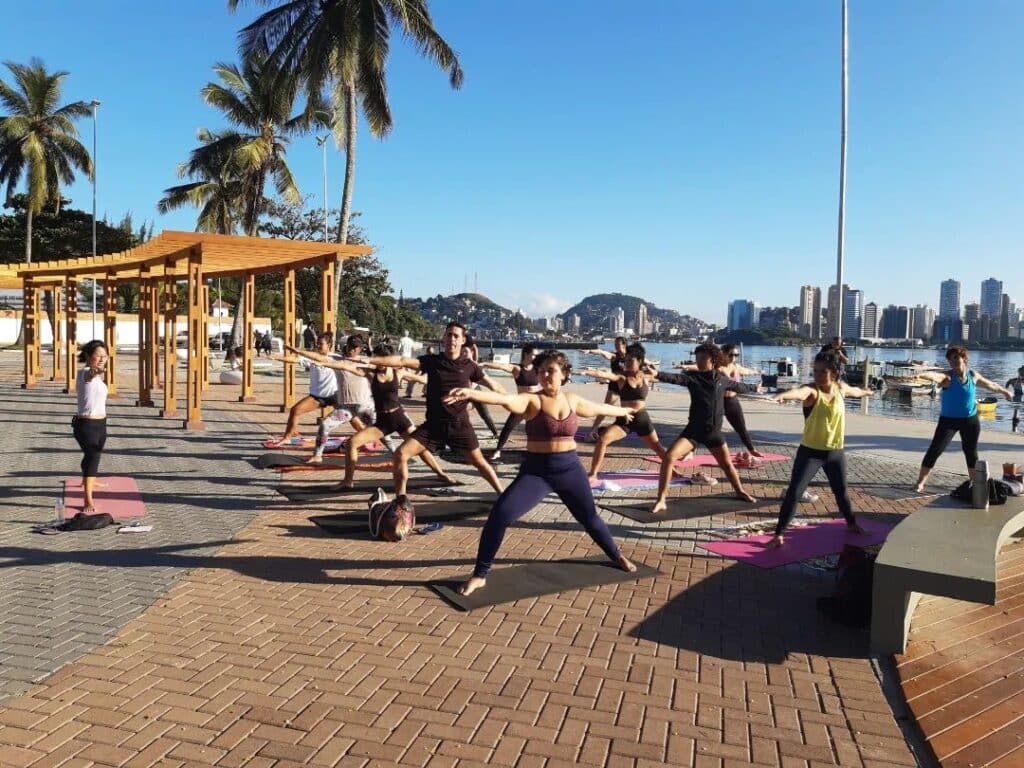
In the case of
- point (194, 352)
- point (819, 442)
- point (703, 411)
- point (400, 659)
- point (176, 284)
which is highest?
point (176, 284)

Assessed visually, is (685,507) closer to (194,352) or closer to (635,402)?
(635,402)

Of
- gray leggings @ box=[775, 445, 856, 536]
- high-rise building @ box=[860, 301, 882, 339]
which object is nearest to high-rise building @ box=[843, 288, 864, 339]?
high-rise building @ box=[860, 301, 882, 339]

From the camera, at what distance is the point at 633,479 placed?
31.6ft

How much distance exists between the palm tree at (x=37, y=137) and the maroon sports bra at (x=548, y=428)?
42.2 meters

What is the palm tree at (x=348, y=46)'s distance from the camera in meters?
20.2

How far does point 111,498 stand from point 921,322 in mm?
204230

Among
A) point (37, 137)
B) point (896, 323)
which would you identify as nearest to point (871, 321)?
point (896, 323)

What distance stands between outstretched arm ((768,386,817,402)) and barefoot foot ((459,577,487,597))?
8.98 feet

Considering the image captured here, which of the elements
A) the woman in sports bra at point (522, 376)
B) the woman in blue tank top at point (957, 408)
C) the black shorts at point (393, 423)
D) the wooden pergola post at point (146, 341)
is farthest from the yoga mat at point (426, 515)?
the wooden pergola post at point (146, 341)

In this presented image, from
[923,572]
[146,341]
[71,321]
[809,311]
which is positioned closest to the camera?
[923,572]

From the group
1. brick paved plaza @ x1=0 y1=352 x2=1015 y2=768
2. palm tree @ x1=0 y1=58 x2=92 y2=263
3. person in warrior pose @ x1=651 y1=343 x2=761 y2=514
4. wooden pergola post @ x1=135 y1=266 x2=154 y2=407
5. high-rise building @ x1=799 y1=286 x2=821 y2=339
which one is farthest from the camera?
high-rise building @ x1=799 y1=286 x2=821 y2=339

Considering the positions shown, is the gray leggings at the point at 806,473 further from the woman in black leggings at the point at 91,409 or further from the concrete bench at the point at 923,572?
the woman in black leggings at the point at 91,409

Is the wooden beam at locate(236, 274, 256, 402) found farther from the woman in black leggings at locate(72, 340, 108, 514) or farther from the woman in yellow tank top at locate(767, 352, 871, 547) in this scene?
the woman in yellow tank top at locate(767, 352, 871, 547)

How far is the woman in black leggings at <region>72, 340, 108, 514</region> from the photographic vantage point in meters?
6.89
